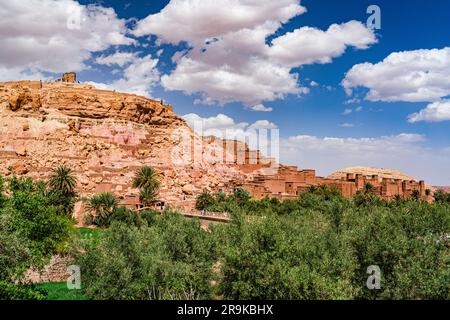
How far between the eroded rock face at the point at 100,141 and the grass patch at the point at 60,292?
26.0 meters

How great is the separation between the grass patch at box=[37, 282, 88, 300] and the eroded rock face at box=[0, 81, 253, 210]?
2605cm

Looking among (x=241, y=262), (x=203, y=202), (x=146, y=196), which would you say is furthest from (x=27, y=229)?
(x=203, y=202)

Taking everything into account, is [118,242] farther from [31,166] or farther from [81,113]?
[81,113]

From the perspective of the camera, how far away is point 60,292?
22.1 metres

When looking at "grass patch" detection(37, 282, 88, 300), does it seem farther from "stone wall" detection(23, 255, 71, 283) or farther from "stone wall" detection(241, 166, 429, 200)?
"stone wall" detection(241, 166, 429, 200)

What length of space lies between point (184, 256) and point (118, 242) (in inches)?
121

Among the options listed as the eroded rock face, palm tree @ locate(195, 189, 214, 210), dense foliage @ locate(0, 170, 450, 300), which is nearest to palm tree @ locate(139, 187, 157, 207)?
the eroded rock face

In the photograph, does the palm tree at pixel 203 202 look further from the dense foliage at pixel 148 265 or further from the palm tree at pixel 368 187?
the dense foliage at pixel 148 265

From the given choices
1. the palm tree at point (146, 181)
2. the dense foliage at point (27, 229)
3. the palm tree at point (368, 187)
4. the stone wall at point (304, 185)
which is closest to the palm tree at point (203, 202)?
the palm tree at point (146, 181)

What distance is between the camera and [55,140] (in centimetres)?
5784

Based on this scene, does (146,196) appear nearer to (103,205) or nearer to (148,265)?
(103,205)

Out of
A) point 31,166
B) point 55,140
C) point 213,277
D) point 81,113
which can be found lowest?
point 213,277

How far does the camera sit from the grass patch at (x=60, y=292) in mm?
20105
